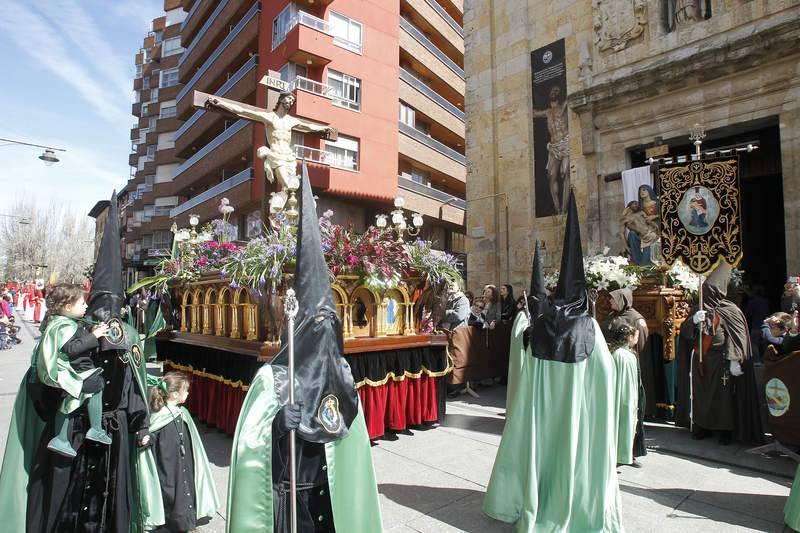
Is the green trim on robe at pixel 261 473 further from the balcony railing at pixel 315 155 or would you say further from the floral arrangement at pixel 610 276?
the balcony railing at pixel 315 155

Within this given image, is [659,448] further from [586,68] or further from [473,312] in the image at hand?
[586,68]

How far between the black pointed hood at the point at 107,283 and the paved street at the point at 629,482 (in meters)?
1.96

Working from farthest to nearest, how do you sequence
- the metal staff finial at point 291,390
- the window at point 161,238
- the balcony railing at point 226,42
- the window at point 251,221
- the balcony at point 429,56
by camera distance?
the window at point 161,238 < the balcony at point 429,56 < the balcony railing at point 226,42 < the window at point 251,221 < the metal staff finial at point 291,390

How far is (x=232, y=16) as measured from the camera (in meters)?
29.1

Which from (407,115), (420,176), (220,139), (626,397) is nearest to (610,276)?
(626,397)

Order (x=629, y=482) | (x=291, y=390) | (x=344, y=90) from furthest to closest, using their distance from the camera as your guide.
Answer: (x=344, y=90)
(x=629, y=482)
(x=291, y=390)

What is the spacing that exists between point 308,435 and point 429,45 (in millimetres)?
30737

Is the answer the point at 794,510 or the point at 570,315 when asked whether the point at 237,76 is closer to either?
the point at 570,315

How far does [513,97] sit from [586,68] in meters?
2.63

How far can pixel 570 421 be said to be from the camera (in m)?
3.62

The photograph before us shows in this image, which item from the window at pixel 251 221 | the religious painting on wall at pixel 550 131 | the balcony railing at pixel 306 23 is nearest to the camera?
the religious painting on wall at pixel 550 131

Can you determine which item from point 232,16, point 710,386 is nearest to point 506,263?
point 710,386

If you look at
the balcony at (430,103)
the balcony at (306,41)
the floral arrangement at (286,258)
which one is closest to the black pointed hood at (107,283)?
the floral arrangement at (286,258)

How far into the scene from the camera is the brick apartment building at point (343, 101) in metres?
22.8
